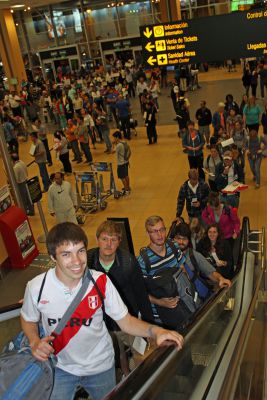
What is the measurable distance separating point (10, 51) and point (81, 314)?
92.3 feet

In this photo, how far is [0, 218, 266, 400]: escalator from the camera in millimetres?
2156

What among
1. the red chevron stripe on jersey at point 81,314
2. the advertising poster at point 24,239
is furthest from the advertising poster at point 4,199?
the red chevron stripe on jersey at point 81,314

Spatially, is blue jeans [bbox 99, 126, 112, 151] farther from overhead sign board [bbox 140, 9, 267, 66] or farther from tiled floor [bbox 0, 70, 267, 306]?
overhead sign board [bbox 140, 9, 267, 66]

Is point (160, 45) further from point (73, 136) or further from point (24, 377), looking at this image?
point (24, 377)

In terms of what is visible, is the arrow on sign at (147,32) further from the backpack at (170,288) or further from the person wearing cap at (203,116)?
the backpack at (170,288)

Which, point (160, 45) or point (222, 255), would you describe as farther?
point (160, 45)

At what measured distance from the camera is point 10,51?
2798 centimetres

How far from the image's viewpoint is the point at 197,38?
926cm

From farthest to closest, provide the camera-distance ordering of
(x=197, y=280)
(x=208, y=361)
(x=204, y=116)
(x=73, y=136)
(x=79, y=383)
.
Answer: (x=73, y=136)
(x=204, y=116)
(x=197, y=280)
(x=208, y=361)
(x=79, y=383)

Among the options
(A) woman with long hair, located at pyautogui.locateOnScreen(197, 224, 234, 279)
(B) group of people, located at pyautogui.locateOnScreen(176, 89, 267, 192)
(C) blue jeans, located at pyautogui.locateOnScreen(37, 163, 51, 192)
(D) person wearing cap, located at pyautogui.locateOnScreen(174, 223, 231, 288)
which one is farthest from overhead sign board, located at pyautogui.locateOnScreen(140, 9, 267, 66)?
(D) person wearing cap, located at pyautogui.locateOnScreen(174, 223, 231, 288)

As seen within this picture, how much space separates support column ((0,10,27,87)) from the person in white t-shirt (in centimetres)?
2771

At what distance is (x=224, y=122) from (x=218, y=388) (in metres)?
11.1

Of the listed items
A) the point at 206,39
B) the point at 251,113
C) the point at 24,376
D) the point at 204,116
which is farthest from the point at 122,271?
the point at 204,116

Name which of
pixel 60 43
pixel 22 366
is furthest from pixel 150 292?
pixel 60 43
